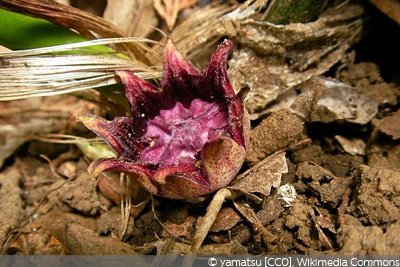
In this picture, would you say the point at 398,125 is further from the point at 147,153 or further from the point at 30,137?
the point at 30,137

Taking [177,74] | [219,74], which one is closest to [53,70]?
[177,74]

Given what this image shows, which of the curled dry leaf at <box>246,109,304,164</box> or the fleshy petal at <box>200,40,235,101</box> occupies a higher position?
the fleshy petal at <box>200,40,235,101</box>

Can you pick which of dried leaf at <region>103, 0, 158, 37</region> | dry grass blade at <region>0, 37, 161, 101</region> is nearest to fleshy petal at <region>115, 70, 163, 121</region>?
dry grass blade at <region>0, 37, 161, 101</region>

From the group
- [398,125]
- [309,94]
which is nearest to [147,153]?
[309,94]

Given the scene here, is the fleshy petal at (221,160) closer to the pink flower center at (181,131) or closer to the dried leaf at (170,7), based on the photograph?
the pink flower center at (181,131)

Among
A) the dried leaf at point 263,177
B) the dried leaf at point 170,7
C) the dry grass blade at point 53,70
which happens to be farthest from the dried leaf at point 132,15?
the dried leaf at point 263,177

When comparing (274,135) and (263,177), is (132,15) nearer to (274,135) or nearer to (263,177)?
(274,135)

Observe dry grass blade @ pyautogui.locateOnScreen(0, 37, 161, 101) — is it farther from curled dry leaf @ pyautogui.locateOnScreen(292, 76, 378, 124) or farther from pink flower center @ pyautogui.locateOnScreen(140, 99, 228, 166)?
curled dry leaf @ pyautogui.locateOnScreen(292, 76, 378, 124)

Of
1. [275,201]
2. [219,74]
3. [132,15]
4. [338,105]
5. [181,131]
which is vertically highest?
[132,15]
